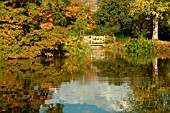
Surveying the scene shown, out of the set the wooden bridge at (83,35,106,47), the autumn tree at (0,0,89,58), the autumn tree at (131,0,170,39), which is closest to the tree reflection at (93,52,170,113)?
the autumn tree at (0,0,89,58)

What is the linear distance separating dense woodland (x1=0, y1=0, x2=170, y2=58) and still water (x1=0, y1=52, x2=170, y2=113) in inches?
263

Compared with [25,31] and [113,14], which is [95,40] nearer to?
[113,14]

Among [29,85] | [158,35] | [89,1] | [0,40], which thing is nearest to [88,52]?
[0,40]

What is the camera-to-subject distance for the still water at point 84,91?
8.77 m

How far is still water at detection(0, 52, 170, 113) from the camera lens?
8.77 m

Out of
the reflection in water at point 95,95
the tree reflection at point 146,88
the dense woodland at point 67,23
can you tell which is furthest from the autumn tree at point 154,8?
the reflection in water at point 95,95

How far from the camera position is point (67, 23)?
4297cm

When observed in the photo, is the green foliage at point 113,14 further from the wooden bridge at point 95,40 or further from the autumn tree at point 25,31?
the autumn tree at point 25,31

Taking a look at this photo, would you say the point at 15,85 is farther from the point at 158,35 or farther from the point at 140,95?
the point at 158,35

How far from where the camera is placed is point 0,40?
2170 cm

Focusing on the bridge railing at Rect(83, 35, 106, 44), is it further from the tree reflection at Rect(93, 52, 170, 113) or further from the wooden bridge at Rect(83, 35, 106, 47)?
the tree reflection at Rect(93, 52, 170, 113)

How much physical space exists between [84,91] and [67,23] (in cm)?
3231

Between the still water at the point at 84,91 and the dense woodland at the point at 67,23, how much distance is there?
6.67 meters

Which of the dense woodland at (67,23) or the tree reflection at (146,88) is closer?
the tree reflection at (146,88)
